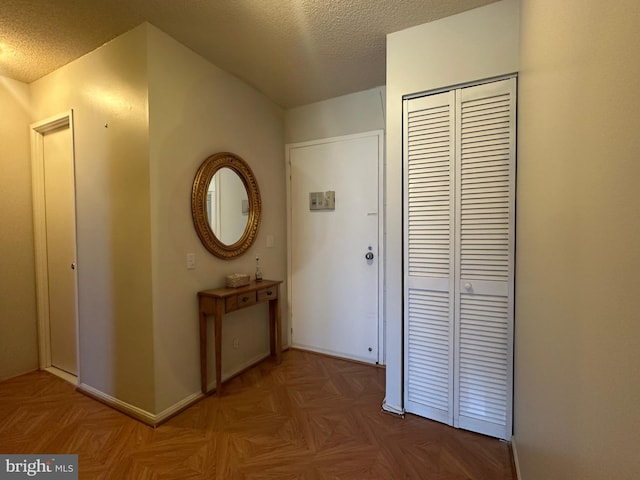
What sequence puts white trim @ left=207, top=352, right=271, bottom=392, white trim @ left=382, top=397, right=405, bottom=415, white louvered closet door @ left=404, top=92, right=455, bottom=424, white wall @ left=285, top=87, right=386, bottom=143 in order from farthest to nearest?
white wall @ left=285, top=87, right=386, bottom=143 < white trim @ left=207, top=352, right=271, bottom=392 < white trim @ left=382, top=397, right=405, bottom=415 < white louvered closet door @ left=404, top=92, right=455, bottom=424

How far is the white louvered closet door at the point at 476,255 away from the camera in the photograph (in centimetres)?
169

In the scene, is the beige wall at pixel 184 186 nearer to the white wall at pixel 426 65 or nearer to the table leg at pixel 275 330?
the table leg at pixel 275 330

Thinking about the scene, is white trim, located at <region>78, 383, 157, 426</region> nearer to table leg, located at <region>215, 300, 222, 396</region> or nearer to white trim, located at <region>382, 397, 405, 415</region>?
table leg, located at <region>215, 300, 222, 396</region>

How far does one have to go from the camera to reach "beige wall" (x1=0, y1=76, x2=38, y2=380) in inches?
97.4

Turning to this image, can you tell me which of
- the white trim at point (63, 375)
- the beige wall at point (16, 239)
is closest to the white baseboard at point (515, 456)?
the white trim at point (63, 375)

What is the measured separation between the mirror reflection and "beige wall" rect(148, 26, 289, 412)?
A: 0.18 m

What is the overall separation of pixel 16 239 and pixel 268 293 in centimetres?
229

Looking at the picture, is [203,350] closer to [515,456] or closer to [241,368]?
[241,368]

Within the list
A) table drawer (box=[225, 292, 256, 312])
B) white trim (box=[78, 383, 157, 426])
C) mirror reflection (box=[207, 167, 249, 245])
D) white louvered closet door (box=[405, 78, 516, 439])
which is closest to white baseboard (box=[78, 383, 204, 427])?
white trim (box=[78, 383, 157, 426])

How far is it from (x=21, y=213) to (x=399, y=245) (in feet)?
10.9

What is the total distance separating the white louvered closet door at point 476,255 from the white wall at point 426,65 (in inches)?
3.6

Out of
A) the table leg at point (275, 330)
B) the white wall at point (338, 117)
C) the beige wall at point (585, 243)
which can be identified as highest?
the white wall at point (338, 117)

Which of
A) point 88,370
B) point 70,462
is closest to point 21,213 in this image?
point 88,370

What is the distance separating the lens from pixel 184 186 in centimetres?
210
